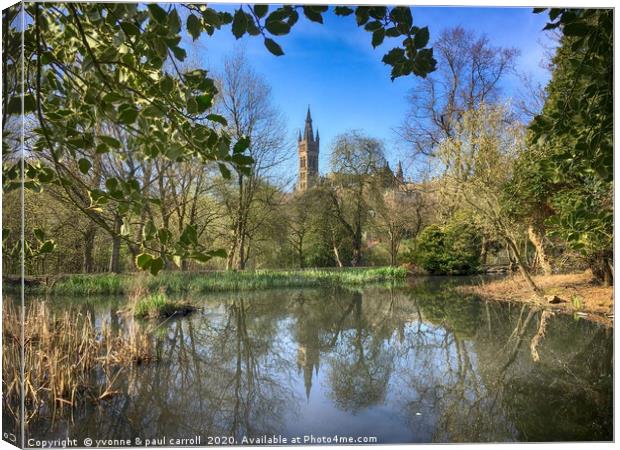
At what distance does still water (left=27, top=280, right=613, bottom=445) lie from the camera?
99.9 inches

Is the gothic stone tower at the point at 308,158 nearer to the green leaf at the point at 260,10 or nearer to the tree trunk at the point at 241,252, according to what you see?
the tree trunk at the point at 241,252

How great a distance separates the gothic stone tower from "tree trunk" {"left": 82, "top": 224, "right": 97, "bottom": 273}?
1.20 m

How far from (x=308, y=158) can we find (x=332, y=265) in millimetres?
704

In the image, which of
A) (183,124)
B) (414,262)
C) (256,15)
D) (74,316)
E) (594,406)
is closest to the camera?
(256,15)

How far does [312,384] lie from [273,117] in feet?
5.02

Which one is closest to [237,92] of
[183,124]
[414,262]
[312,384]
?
[183,124]

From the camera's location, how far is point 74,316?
2.82 metres

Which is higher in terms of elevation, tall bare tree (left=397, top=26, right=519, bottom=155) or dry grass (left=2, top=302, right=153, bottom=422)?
tall bare tree (left=397, top=26, right=519, bottom=155)

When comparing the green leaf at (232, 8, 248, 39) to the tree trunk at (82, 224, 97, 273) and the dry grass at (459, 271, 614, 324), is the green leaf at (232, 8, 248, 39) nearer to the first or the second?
the tree trunk at (82, 224, 97, 273)

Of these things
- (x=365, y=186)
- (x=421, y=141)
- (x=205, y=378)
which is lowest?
(x=205, y=378)

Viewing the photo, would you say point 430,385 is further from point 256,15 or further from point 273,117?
point 256,15

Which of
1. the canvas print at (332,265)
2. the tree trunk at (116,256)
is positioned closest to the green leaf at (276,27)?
the canvas print at (332,265)

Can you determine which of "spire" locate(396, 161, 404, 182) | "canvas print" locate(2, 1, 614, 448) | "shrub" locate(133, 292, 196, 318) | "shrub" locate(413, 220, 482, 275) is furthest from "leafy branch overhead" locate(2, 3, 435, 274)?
"shrub" locate(413, 220, 482, 275)

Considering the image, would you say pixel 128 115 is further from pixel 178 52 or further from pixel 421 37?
pixel 421 37
